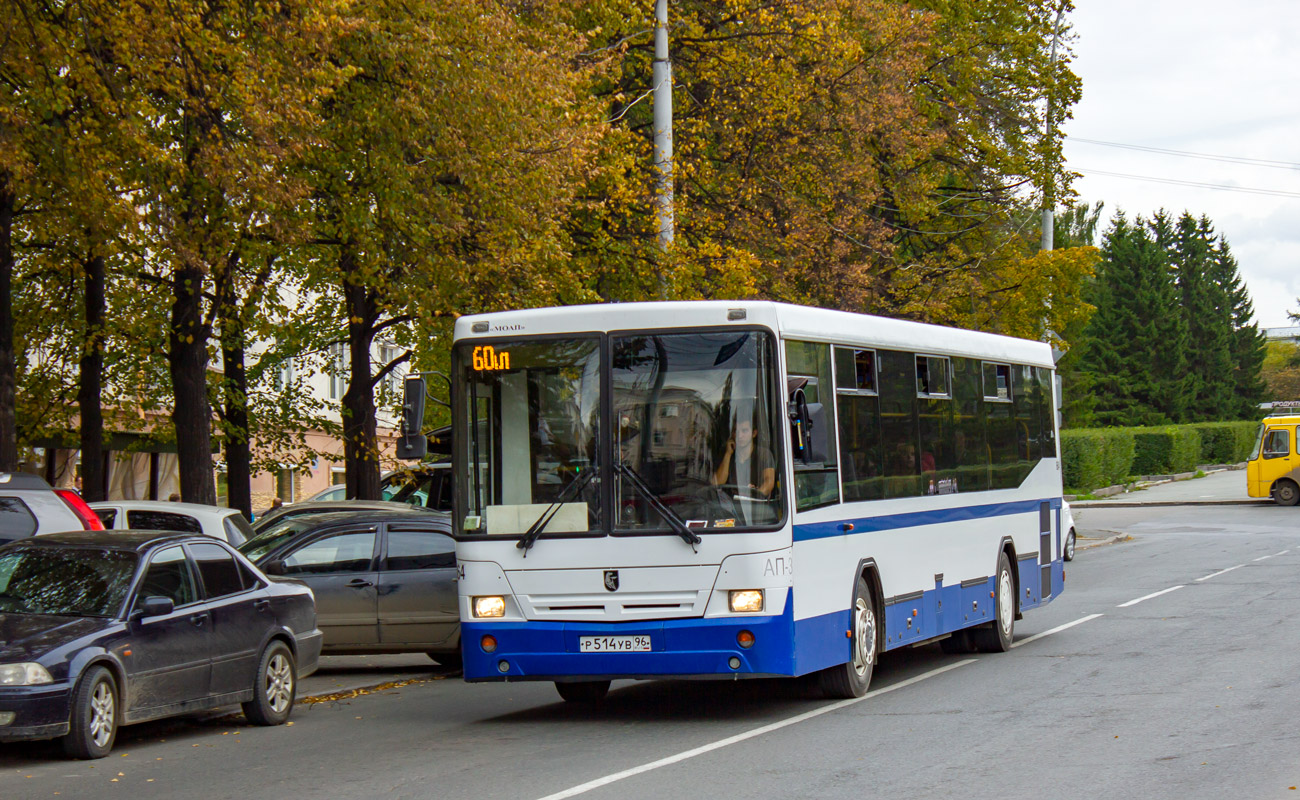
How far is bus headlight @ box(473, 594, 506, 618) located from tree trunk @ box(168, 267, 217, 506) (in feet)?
37.0

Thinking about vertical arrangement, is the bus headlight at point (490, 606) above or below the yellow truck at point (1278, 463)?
below

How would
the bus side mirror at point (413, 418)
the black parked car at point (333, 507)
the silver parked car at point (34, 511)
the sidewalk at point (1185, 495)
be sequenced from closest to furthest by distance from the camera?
the bus side mirror at point (413, 418), the silver parked car at point (34, 511), the black parked car at point (333, 507), the sidewalk at point (1185, 495)

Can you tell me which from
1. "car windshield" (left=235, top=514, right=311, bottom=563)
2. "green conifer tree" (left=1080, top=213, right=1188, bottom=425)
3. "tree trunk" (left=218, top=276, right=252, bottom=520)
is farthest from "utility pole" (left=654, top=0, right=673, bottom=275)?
"green conifer tree" (left=1080, top=213, right=1188, bottom=425)

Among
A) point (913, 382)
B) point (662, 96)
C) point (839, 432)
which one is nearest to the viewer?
point (839, 432)

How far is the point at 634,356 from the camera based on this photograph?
11.1 metres

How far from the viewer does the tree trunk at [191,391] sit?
21.5 m

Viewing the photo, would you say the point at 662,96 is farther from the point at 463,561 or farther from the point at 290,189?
the point at 463,561

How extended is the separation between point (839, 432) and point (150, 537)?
513 cm

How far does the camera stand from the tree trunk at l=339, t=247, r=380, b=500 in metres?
25.7

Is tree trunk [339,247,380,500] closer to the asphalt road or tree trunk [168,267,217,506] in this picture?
tree trunk [168,267,217,506]

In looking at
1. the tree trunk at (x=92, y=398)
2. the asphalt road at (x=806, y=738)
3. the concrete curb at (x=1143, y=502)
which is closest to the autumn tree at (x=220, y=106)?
the asphalt road at (x=806, y=738)

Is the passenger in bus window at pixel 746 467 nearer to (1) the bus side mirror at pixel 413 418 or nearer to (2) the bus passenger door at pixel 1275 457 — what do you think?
(1) the bus side mirror at pixel 413 418

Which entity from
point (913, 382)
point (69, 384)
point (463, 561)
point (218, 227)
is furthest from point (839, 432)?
point (69, 384)

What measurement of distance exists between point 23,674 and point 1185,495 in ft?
151
